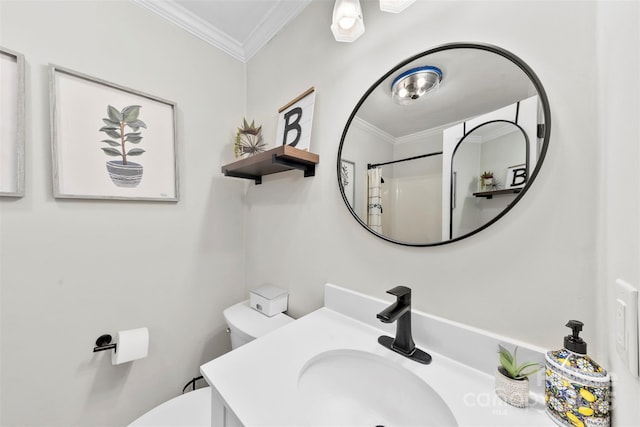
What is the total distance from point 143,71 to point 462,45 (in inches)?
53.1

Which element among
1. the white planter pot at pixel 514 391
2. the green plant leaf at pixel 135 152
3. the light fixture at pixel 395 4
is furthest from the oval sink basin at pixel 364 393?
the green plant leaf at pixel 135 152

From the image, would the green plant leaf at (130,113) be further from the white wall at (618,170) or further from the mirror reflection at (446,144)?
the white wall at (618,170)

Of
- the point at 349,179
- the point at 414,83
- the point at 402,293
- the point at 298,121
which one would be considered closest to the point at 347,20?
the point at 414,83

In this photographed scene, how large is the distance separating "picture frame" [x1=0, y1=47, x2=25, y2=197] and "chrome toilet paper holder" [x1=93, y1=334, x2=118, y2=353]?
2.13ft

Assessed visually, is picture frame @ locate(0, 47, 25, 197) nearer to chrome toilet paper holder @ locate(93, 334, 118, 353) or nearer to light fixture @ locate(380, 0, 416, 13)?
chrome toilet paper holder @ locate(93, 334, 118, 353)

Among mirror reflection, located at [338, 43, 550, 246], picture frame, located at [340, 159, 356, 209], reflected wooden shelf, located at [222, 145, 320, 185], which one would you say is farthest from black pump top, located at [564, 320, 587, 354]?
reflected wooden shelf, located at [222, 145, 320, 185]

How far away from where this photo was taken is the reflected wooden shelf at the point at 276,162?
89cm

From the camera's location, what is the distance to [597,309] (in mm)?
469

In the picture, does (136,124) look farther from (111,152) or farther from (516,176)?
(516,176)

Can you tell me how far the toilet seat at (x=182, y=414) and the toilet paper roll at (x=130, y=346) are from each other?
23 cm

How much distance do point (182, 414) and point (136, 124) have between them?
1.26 metres

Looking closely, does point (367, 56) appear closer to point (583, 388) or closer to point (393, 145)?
point (393, 145)

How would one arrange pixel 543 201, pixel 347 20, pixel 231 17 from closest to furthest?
pixel 543 201
pixel 347 20
pixel 231 17

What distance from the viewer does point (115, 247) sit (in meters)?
1.01
